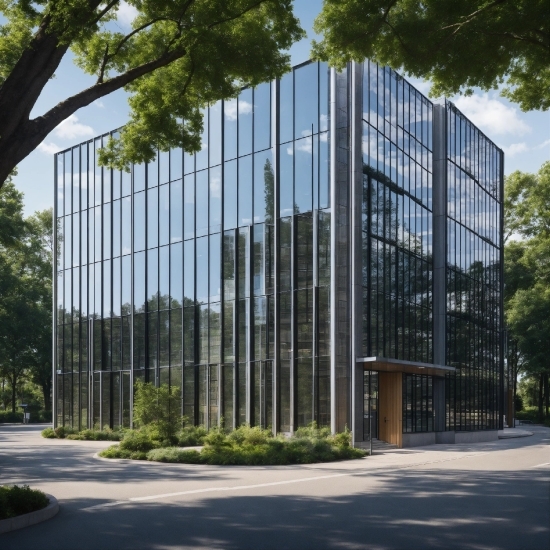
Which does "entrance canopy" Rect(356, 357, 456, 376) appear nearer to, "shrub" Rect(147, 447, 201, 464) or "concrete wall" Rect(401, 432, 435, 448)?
"concrete wall" Rect(401, 432, 435, 448)

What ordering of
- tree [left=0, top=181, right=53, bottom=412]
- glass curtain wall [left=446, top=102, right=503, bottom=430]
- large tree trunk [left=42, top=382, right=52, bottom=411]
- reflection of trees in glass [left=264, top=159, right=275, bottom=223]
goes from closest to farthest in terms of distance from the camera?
reflection of trees in glass [left=264, top=159, right=275, bottom=223] → glass curtain wall [left=446, top=102, right=503, bottom=430] → tree [left=0, top=181, right=53, bottom=412] → large tree trunk [left=42, top=382, right=52, bottom=411]

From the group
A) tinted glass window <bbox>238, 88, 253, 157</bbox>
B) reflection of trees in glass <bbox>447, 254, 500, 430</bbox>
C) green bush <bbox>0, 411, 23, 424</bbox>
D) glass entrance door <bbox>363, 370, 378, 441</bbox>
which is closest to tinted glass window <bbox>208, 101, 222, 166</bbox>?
tinted glass window <bbox>238, 88, 253, 157</bbox>

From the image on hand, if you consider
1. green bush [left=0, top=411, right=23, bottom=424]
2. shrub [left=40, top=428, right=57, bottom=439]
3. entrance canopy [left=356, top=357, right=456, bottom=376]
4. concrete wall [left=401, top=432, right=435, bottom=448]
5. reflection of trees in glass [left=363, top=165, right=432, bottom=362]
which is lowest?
green bush [left=0, top=411, right=23, bottom=424]

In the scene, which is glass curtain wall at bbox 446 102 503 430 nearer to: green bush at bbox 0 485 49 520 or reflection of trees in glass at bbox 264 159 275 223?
reflection of trees in glass at bbox 264 159 275 223

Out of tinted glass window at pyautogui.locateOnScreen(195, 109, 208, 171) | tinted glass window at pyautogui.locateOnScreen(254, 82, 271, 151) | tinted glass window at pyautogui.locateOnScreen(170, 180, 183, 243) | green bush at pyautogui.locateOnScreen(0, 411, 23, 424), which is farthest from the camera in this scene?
green bush at pyautogui.locateOnScreen(0, 411, 23, 424)

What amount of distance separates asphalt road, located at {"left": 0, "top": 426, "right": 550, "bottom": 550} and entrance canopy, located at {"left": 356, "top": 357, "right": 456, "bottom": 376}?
6553mm

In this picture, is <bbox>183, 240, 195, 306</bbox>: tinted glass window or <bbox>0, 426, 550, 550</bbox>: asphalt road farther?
<bbox>183, 240, 195, 306</bbox>: tinted glass window

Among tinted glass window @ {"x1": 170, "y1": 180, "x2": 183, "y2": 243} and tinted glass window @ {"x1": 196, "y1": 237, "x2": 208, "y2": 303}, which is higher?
tinted glass window @ {"x1": 170, "y1": 180, "x2": 183, "y2": 243}

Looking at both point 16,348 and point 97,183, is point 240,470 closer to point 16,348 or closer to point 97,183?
point 97,183

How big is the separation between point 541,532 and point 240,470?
38.4 feet

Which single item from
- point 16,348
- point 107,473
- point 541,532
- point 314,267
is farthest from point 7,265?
point 541,532

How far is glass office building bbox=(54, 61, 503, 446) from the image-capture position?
1199 inches

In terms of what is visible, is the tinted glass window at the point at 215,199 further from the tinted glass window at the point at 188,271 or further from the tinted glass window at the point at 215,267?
the tinted glass window at the point at 188,271

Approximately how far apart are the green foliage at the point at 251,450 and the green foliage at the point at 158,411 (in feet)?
3.16
